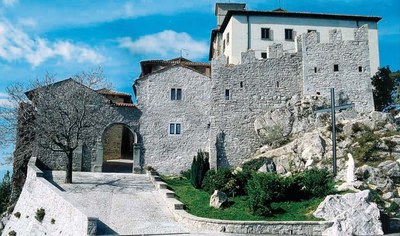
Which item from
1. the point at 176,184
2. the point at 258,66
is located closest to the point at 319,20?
the point at 258,66

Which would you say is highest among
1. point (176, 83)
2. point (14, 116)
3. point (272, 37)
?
point (272, 37)

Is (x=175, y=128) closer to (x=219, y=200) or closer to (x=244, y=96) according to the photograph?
(x=244, y=96)

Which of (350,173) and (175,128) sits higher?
(175,128)

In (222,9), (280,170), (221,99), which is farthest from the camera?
(222,9)

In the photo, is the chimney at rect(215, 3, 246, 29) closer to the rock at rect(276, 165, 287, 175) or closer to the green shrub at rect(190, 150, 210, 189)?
the rock at rect(276, 165, 287, 175)

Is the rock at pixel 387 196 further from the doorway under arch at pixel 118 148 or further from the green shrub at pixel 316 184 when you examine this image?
the doorway under arch at pixel 118 148

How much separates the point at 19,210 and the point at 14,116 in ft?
25.1

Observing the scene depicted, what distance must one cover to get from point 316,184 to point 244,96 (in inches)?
583

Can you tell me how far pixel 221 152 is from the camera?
119ft

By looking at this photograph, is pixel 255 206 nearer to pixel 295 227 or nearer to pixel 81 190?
pixel 295 227

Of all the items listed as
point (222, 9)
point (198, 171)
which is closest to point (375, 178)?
point (198, 171)

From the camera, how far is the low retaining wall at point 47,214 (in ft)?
65.3

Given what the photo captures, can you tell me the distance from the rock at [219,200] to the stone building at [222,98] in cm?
1201

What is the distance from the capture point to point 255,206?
21.7 metres
